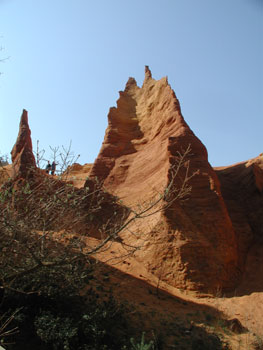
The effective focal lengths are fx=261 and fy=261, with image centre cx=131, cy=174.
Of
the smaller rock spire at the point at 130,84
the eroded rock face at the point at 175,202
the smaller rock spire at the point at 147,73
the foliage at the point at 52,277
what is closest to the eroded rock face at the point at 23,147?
the eroded rock face at the point at 175,202

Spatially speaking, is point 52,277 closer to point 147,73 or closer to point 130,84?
point 147,73

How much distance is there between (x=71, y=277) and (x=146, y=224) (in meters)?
5.26

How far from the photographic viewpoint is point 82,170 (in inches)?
1104

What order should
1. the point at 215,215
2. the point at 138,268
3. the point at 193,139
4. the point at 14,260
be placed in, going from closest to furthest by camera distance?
the point at 14,260 < the point at 138,268 < the point at 215,215 < the point at 193,139

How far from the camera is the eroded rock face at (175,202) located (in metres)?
8.88

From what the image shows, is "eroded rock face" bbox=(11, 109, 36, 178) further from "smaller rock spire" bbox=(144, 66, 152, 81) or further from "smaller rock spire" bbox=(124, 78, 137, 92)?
"smaller rock spire" bbox=(144, 66, 152, 81)

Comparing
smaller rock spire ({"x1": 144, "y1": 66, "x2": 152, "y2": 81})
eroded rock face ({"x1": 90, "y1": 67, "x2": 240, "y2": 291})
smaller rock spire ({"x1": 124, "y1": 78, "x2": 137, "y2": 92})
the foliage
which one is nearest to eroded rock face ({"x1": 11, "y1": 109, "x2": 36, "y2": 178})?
eroded rock face ({"x1": 90, "y1": 67, "x2": 240, "y2": 291})

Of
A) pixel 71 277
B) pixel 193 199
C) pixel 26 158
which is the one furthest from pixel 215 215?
pixel 26 158

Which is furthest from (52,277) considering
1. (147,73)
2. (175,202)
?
(147,73)

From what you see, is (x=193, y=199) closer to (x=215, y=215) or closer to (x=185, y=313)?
(x=215, y=215)

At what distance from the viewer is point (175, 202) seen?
10086mm

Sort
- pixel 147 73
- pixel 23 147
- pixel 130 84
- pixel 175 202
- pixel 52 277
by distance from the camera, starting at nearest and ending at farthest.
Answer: pixel 52 277, pixel 175 202, pixel 23 147, pixel 147 73, pixel 130 84

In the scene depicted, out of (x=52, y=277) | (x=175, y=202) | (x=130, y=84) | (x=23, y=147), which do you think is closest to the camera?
(x=52, y=277)

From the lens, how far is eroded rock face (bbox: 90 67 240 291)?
888 centimetres
